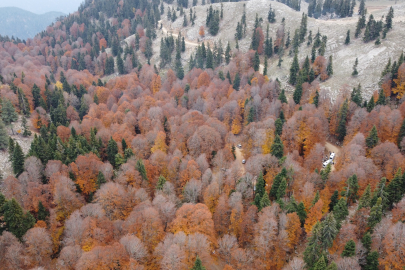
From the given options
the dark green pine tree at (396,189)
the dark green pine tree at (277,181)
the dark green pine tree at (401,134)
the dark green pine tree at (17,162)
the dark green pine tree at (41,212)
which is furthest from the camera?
the dark green pine tree at (17,162)

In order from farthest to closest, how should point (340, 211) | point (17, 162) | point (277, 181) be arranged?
1. point (17, 162)
2. point (277, 181)
3. point (340, 211)

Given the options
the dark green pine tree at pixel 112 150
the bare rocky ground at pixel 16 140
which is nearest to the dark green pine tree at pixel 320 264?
the dark green pine tree at pixel 112 150

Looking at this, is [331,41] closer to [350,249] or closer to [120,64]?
[350,249]

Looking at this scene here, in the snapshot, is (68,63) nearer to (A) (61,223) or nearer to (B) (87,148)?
(B) (87,148)

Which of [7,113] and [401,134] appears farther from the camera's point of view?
[7,113]

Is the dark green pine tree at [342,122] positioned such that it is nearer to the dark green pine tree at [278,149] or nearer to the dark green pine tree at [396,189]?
the dark green pine tree at [278,149]

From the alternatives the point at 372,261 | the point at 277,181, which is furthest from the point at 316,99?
the point at 372,261
